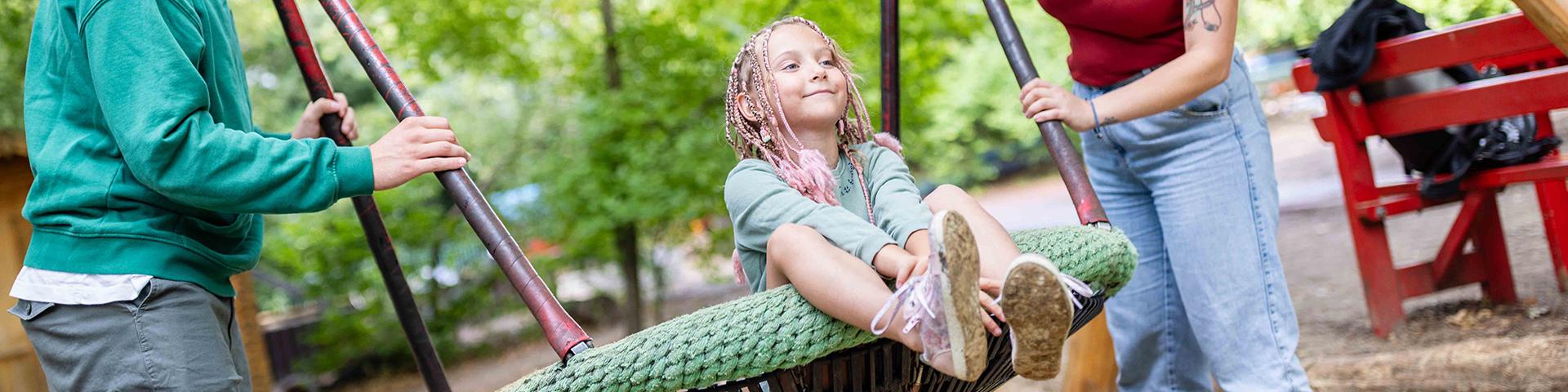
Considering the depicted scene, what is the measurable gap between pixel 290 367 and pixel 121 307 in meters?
6.76

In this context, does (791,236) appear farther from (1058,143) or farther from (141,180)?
(141,180)

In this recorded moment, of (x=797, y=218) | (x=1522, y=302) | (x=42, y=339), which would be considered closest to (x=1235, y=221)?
(x=797, y=218)

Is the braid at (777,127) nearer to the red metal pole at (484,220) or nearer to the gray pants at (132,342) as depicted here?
the red metal pole at (484,220)

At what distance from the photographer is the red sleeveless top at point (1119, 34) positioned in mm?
2000

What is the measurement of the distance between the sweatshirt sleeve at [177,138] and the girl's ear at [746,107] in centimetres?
77

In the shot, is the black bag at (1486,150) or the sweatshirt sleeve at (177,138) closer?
the sweatshirt sleeve at (177,138)

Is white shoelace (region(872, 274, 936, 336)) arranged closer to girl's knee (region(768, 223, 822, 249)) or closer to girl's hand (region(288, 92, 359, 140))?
girl's knee (region(768, 223, 822, 249))

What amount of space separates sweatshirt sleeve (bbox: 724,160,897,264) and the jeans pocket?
1.01m

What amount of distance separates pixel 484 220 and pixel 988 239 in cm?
76

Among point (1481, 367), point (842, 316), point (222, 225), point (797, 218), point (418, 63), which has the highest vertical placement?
point (418, 63)

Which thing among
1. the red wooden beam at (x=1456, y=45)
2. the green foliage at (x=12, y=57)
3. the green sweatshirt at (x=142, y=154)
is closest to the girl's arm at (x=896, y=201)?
the green sweatshirt at (x=142, y=154)

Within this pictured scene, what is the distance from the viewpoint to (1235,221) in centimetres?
204

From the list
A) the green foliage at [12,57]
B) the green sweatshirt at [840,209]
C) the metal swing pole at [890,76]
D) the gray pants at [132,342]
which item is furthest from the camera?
the green foliage at [12,57]

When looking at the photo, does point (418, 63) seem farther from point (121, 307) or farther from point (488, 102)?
point (121, 307)
